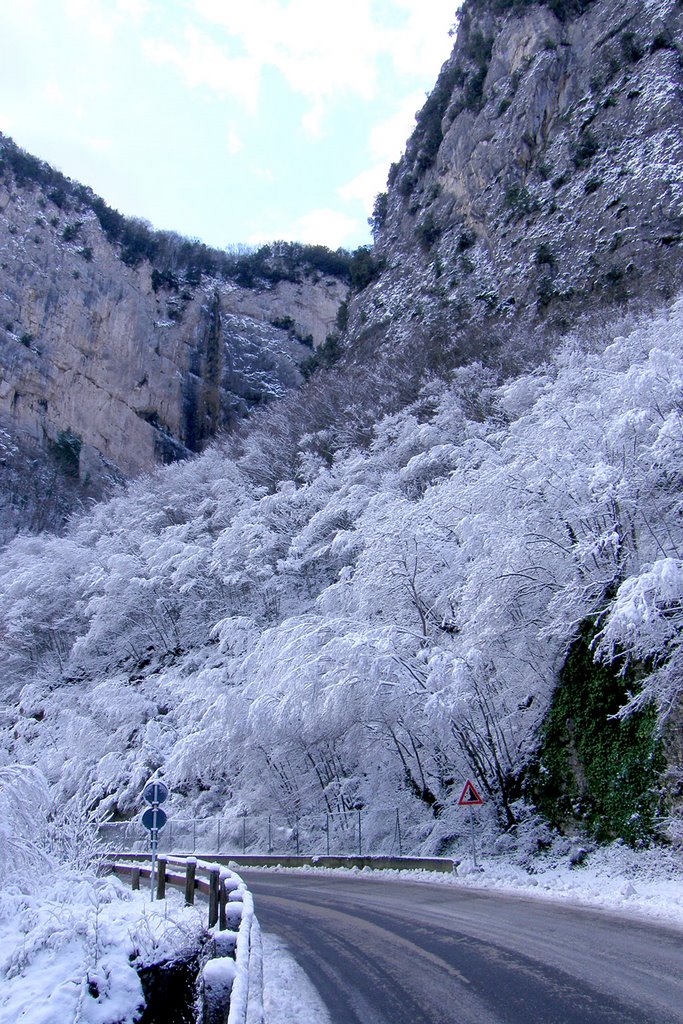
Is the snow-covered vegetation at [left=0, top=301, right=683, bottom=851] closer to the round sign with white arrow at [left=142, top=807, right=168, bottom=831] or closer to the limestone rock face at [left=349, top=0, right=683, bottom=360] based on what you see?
the round sign with white arrow at [left=142, top=807, right=168, bottom=831]

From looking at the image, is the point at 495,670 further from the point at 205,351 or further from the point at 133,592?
the point at 205,351

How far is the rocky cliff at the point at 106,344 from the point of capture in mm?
63719

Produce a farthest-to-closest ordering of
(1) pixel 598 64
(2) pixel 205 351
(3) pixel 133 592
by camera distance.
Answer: (2) pixel 205 351, (1) pixel 598 64, (3) pixel 133 592

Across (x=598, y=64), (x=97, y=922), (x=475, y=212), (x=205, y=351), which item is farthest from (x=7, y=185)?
(x=97, y=922)

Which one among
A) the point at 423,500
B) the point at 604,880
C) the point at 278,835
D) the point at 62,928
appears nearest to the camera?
the point at 62,928

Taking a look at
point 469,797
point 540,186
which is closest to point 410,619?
point 469,797

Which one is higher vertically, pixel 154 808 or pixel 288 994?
pixel 154 808

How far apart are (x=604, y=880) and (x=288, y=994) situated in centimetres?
717

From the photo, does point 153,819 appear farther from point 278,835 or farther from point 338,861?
point 278,835

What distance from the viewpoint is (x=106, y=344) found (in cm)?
6925

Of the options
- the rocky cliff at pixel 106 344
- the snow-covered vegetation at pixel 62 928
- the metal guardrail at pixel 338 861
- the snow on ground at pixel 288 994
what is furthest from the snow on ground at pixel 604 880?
the rocky cliff at pixel 106 344

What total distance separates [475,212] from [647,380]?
37.0 metres

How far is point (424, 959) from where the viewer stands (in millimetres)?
7023

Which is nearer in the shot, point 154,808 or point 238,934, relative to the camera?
point 238,934
